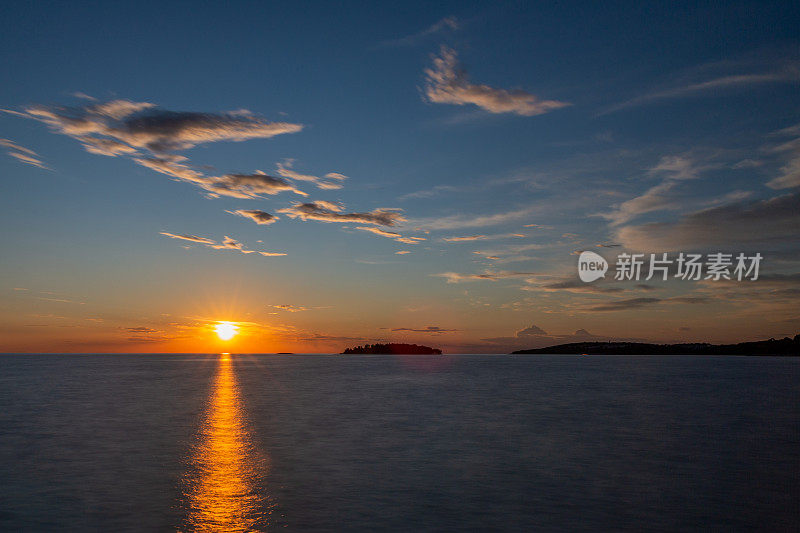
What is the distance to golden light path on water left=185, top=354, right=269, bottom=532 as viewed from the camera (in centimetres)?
1462

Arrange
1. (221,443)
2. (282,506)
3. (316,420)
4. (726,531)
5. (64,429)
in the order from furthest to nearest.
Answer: (316,420), (64,429), (221,443), (282,506), (726,531)

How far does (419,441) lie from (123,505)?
15635mm

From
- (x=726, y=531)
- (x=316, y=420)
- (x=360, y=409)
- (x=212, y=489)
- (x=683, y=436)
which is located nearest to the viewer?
(x=726, y=531)

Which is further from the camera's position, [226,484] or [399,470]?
[399,470]

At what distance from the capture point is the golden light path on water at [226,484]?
48.0ft

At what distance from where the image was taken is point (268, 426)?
1359 inches

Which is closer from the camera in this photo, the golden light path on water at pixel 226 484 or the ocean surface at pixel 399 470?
the golden light path on water at pixel 226 484

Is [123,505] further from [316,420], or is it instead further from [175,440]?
[316,420]

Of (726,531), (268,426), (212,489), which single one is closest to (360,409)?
(268,426)

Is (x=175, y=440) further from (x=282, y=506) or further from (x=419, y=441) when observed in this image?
(x=282, y=506)

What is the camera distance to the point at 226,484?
62.4ft

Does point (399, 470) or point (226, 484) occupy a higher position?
point (226, 484)

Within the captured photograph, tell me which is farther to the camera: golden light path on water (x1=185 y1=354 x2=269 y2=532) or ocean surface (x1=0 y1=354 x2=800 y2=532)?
ocean surface (x1=0 y1=354 x2=800 y2=532)

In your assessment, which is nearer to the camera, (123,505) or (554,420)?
(123,505)
